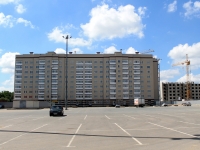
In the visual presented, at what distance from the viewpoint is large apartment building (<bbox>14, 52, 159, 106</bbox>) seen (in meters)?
129

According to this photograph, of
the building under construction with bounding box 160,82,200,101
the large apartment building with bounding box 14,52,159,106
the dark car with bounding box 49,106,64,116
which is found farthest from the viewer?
the building under construction with bounding box 160,82,200,101

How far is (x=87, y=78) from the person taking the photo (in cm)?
13150

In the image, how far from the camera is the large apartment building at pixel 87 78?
129m

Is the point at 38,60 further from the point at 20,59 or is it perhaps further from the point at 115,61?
→ the point at 115,61

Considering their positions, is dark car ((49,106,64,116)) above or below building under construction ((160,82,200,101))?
below

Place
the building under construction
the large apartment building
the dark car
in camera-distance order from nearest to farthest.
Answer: the dark car → the large apartment building → the building under construction

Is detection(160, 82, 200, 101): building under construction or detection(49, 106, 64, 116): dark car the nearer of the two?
detection(49, 106, 64, 116): dark car

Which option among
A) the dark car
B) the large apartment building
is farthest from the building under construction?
the dark car

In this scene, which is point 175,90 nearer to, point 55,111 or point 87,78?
point 87,78

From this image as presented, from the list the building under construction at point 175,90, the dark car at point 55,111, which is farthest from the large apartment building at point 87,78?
the dark car at point 55,111

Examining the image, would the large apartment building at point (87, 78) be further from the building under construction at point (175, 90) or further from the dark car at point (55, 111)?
the dark car at point (55, 111)

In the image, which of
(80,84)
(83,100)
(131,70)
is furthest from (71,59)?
(131,70)

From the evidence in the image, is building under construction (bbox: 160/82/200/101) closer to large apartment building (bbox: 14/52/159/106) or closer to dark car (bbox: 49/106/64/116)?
large apartment building (bbox: 14/52/159/106)

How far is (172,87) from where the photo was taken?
194375 millimetres
